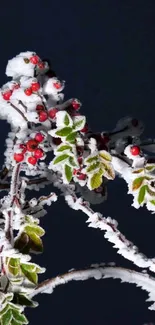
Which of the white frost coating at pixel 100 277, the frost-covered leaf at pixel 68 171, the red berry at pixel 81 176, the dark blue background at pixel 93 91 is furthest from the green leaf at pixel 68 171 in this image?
the dark blue background at pixel 93 91

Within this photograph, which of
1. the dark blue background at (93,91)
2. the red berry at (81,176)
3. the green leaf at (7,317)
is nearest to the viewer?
the green leaf at (7,317)

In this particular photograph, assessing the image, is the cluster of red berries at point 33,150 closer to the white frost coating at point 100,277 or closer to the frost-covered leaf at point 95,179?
the frost-covered leaf at point 95,179

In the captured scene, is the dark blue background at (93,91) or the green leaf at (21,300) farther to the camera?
the dark blue background at (93,91)

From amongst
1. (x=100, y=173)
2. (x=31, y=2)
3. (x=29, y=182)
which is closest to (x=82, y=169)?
(x=100, y=173)

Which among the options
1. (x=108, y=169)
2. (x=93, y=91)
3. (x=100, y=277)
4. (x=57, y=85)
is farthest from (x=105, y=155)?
(x=93, y=91)

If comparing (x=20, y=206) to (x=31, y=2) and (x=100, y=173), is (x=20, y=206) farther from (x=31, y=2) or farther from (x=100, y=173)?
(x=31, y=2)
